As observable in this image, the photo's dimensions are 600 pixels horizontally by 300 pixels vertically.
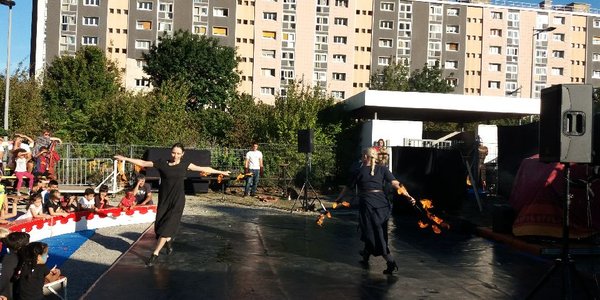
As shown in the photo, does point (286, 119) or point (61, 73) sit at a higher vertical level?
point (61, 73)

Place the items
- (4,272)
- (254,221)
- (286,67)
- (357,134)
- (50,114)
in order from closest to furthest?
(4,272) → (254,221) → (357,134) → (50,114) → (286,67)

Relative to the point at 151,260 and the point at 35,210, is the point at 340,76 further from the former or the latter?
the point at 151,260

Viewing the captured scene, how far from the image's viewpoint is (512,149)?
13.8 metres

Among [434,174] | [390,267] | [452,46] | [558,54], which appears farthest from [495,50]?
[390,267]

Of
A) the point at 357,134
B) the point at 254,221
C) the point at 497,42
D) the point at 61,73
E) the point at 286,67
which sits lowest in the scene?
the point at 254,221

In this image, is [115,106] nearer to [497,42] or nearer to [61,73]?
[61,73]

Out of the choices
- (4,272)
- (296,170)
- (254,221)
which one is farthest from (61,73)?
(4,272)

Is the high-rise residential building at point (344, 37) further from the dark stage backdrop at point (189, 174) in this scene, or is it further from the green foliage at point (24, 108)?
the dark stage backdrop at point (189, 174)

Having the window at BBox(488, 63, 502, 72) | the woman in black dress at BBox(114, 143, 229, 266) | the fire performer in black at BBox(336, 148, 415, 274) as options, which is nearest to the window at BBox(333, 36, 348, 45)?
the window at BBox(488, 63, 502, 72)

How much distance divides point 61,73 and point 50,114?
9.84m

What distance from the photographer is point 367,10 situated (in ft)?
220

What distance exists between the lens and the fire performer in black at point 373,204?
305 inches

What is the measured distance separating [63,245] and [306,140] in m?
8.03

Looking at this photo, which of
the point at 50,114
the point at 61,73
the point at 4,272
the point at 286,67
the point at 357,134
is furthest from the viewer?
the point at 286,67
